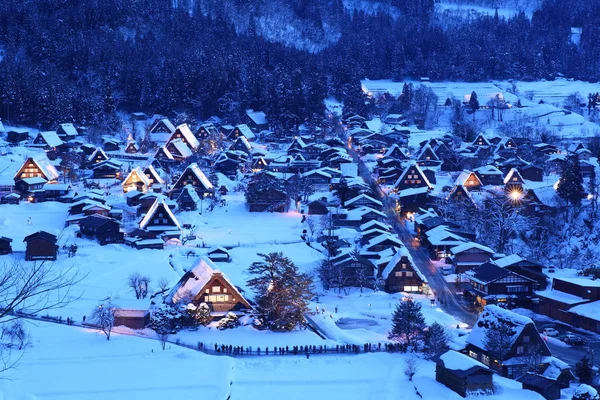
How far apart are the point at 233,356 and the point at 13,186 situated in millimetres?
22262

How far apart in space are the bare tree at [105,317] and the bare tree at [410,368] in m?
7.88

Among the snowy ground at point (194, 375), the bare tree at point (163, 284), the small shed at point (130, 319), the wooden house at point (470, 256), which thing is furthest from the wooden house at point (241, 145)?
the snowy ground at point (194, 375)

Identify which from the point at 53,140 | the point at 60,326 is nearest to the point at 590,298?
the point at 60,326

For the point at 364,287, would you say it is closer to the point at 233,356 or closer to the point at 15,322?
the point at 233,356

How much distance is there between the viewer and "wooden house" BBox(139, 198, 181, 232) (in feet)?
96.3

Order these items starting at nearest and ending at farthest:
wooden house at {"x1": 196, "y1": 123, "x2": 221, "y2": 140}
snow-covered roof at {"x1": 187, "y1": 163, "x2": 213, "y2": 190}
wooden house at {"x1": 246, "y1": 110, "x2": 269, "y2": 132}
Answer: snow-covered roof at {"x1": 187, "y1": 163, "x2": 213, "y2": 190}, wooden house at {"x1": 196, "y1": 123, "x2": 221, "y2": 140}, wooden house at {"x1": 246, "y1": 110, "x2": 269, "y2": 132}

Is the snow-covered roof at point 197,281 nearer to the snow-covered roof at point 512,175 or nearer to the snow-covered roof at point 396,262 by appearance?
the snow-covered roof at point 396,262

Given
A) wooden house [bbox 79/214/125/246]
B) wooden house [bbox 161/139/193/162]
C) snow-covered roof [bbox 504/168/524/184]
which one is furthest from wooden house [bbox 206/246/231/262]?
wooden house [bbox 161/139/193/162]

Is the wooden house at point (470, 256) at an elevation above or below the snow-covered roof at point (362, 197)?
below

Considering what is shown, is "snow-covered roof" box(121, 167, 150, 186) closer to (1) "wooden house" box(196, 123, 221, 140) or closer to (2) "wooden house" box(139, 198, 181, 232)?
(2) "wooden house" box(139, 198, 181, 232)

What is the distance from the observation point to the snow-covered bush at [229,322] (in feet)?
67.4

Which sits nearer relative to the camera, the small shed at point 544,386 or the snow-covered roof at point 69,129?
the small shed at point 544,386

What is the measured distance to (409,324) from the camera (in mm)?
19203

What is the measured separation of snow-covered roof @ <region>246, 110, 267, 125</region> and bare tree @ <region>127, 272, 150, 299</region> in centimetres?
3403
